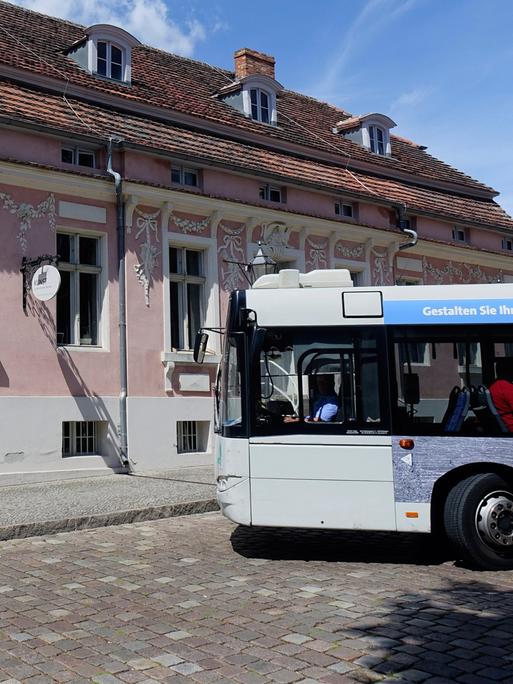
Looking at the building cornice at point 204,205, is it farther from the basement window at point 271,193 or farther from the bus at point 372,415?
the bus at point 372,415

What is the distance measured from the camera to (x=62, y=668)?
459cm

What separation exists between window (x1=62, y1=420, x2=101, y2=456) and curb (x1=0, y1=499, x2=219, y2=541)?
182 inches

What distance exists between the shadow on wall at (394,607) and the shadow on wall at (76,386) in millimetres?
6531

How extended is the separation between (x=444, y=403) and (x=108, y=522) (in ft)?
15.0

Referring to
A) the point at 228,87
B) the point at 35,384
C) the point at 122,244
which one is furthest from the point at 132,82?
the point at 35,384

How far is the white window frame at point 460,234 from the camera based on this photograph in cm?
2366

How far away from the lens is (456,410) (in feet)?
25.8

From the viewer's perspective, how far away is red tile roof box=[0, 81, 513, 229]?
611 inches

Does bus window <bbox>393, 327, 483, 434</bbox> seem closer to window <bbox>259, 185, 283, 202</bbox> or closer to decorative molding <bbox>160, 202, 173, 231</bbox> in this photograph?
decorative molding <bbox>160, 202, 173, 231</bbox>

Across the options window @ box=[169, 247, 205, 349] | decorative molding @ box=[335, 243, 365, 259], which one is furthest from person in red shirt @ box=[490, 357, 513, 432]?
decorative molding @ box=[335, 243, 365, 259]

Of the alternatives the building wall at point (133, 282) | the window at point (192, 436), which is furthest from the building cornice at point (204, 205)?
the window at point (192, 436)

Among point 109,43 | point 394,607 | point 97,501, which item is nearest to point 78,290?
point 97,501

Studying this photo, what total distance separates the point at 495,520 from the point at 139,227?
1063 cm

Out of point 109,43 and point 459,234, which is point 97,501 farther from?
point 459,234
